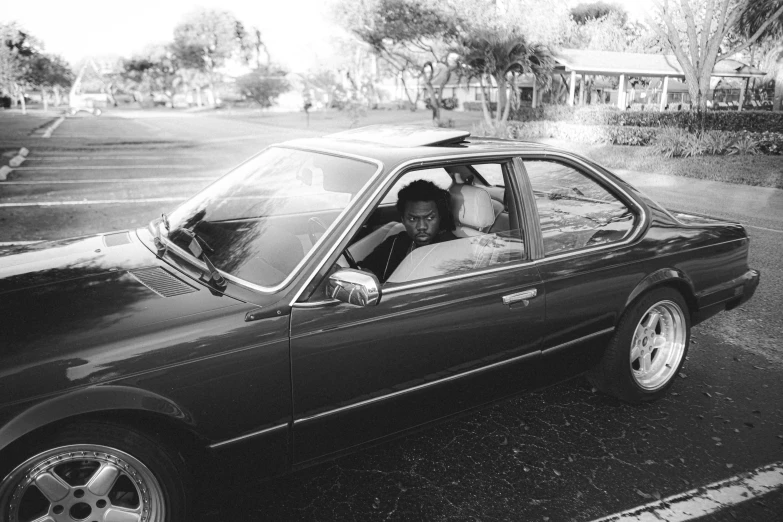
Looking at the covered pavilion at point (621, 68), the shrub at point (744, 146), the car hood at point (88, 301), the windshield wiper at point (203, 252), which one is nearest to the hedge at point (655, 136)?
the shrub at point (744, 146)

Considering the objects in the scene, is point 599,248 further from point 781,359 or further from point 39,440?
point 39,440

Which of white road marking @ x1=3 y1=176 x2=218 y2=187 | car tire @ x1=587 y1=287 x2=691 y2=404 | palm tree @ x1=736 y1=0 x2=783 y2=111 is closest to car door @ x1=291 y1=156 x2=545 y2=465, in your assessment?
car tire @ x1=587 y1=287 x2=691 y2=404

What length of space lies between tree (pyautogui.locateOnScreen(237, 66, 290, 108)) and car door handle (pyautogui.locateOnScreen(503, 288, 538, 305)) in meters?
58.3

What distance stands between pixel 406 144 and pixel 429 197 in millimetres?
363

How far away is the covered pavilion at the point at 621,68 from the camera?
32594 mm

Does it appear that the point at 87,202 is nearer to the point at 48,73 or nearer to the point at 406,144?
the point at 406,144

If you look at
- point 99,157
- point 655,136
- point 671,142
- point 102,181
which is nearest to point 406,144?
point 102,181

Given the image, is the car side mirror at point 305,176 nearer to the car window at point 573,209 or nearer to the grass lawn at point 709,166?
the car window at point 573,209

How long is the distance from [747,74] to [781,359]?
1701 inches

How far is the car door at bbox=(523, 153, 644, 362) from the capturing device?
9.98 feet

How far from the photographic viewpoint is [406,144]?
9.81ft

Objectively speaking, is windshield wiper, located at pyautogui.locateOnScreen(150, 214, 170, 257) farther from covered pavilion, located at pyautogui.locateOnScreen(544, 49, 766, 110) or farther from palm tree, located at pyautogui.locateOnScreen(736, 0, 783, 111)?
covered pavilion, located at pyautogui.locateOnScreen(544, 49, 766, 110)

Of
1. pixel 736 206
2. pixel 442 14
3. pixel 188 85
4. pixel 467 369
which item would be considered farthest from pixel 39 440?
pixel 188 85

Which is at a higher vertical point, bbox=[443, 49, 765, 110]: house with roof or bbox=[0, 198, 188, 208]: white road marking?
bbox=[443, 49, 765, 110]: house with roof
